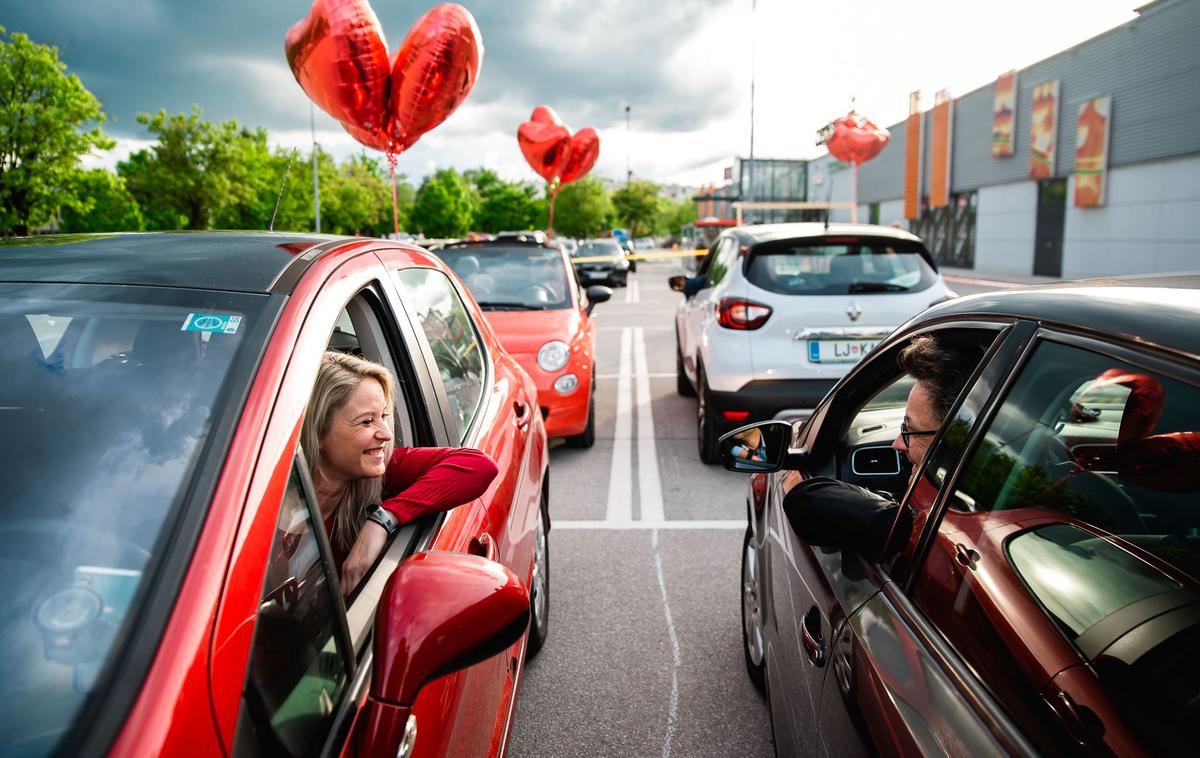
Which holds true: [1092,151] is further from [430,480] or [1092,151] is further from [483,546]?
[430,480]

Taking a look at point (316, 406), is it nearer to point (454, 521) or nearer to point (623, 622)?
point (454, 521)

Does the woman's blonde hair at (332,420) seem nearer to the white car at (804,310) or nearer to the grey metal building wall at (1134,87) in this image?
the white car at (804,310)

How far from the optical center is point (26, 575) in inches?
42.7

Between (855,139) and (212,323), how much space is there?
15.9 metres

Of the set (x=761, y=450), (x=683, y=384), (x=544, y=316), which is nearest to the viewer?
(x=761, y=450)

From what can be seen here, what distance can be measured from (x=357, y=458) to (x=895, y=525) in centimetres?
120

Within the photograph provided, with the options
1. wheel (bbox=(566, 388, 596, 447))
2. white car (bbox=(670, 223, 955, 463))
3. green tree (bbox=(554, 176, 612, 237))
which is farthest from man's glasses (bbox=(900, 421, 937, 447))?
green tree (bbox=(554, 176, 612, 237))

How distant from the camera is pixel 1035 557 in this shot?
133cm

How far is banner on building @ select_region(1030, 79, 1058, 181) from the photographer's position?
31.1m

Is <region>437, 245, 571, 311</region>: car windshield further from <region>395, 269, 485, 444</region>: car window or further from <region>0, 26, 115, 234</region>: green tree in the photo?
<region>0, 26, 115, 234</region>: green tree

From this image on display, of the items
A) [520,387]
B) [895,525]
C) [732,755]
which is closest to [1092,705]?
[895,525]

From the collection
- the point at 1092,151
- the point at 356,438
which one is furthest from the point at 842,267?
the point at 1092,151

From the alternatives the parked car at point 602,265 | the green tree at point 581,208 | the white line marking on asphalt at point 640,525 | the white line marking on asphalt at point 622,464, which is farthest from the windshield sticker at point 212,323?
the green tree at point 581,208

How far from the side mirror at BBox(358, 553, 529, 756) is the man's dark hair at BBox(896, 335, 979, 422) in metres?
1.06
